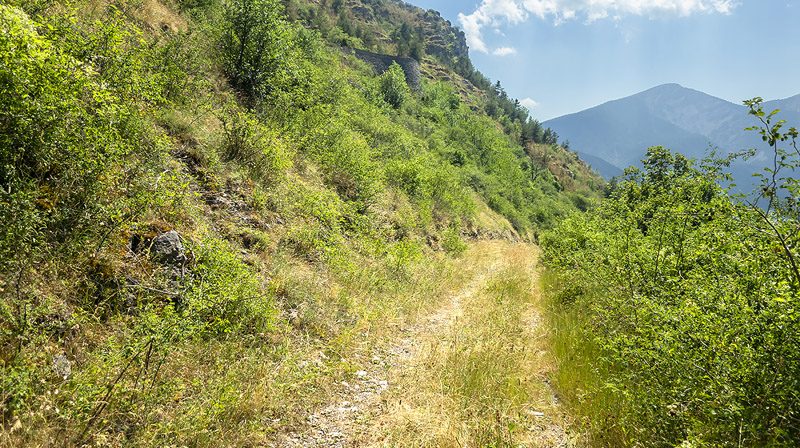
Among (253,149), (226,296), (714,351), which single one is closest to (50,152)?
(226,296)

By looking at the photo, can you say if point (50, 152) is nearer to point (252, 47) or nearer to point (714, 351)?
point (714, 351)

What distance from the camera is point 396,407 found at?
4.34 m

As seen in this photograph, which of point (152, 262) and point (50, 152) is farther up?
point (50, 152)

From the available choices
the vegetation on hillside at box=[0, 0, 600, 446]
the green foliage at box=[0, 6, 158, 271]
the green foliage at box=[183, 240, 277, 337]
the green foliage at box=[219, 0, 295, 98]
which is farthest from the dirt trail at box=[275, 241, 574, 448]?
the green foliage at box=[219, 0, 295, 98]

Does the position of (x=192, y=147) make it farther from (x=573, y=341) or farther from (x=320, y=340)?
(x=573, y=341)

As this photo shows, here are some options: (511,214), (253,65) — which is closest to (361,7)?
(511,214)

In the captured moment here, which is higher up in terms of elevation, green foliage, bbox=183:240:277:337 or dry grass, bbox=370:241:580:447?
dry grass, bbox=370:241:580:447

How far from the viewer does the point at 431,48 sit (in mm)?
144500

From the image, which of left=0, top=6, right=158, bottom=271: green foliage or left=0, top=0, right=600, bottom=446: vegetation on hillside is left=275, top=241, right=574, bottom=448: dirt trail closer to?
left=0, top=0, right=600, bottom=446: vegetation on hillside

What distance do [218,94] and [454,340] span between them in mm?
10777

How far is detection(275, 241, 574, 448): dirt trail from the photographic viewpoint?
12.4ft

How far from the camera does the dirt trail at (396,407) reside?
379cm

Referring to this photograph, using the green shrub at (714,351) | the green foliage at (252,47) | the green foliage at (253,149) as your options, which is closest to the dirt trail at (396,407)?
the green shrub at (714,351)

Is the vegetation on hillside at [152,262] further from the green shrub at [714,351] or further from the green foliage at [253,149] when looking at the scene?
the green shrub at [714,351]
